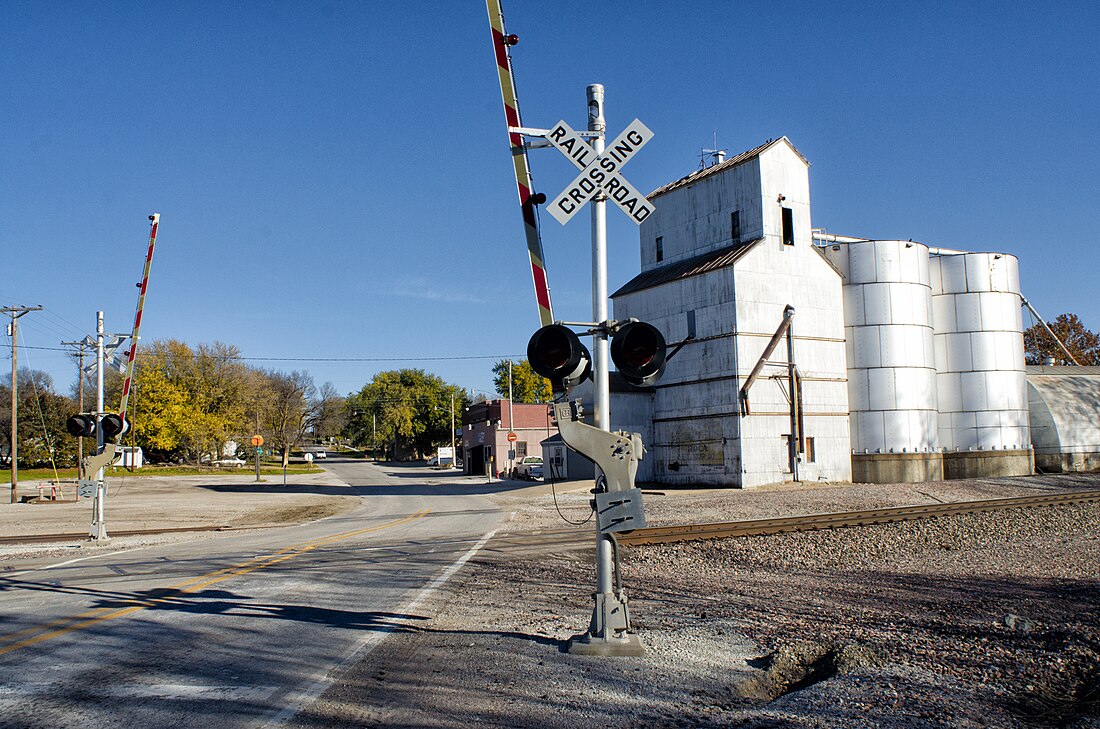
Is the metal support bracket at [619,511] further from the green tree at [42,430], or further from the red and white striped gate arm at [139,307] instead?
the green tree at [42,430]

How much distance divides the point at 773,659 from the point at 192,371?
77651 mm

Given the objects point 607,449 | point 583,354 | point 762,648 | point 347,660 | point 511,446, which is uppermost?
point 583,354

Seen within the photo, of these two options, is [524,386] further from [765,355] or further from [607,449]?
[607,449]

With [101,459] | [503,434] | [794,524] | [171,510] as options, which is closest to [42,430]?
[503,434]

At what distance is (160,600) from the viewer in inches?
412

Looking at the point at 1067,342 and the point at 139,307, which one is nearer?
the point at 139,307

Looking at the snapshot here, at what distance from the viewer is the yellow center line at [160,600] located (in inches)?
321

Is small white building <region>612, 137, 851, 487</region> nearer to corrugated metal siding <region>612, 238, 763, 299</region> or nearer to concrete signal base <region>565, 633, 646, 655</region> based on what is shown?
corrugated metal siding <region>612, 238, 763, 299</region>

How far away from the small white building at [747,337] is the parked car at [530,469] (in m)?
14.2

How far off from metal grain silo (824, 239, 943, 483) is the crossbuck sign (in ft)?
117

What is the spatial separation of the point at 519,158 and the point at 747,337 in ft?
98.3

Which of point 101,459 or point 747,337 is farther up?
point 747,337

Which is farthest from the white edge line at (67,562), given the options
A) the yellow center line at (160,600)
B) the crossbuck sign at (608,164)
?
the crossbuck sign at (608,164)

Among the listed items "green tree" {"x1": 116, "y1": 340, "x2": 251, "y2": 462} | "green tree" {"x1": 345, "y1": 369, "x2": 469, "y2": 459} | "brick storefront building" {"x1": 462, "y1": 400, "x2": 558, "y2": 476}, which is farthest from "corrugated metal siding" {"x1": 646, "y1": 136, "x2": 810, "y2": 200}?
"green tree" {"x1": 345, "y1": 369, "x2": 469, "y2": 459}
